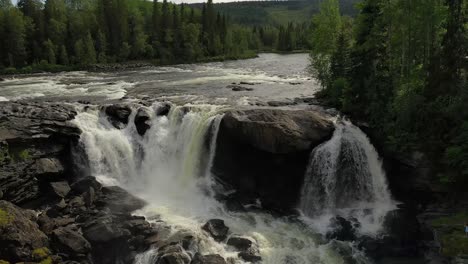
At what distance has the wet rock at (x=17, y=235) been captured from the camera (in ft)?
60.3

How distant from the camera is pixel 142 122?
30766mm

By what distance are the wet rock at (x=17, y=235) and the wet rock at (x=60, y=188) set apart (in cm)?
341

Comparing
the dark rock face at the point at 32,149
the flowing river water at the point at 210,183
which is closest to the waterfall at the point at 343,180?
the flowing river water at the point at 210,183

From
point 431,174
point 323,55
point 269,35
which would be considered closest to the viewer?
point 431,174

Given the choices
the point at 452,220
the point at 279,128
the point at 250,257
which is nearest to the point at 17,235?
the point at 250,257

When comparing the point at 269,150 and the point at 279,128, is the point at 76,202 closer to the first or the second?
the point at 269,150

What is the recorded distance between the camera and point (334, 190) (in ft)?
84.8

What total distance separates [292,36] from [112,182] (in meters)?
126

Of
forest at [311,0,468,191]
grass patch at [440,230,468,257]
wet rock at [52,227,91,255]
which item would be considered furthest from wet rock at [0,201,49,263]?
forest at [311,0,468,191]

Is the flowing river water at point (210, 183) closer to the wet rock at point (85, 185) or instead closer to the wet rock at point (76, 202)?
the wet rock at point (85, 185)

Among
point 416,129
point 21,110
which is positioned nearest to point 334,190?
point 416,129

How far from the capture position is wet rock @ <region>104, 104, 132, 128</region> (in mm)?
30766

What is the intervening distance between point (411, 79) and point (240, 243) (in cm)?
1747

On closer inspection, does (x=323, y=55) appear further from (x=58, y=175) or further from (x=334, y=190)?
(x=58, y=175)
